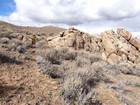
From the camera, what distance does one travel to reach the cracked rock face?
21.0 metres

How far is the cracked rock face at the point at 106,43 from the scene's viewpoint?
827 inches

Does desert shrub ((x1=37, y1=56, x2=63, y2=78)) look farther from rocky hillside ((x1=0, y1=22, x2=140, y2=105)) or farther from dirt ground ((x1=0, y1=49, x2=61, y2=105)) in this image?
dirt ground ((x1=0, y1=49, x2=61, y2=105))

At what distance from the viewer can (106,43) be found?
22453 millimetres

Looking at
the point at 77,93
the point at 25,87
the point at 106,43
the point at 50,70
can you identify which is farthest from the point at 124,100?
the point at 106,43

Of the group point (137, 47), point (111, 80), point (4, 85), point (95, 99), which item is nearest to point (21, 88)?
point (4, 85)

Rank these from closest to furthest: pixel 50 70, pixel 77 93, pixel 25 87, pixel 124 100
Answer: pixel 77 93, pixel 25 87, pixel 124 100, pixel 50 70

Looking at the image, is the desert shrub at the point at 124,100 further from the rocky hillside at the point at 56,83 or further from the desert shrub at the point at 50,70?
the desert shrub at the point at 50,70

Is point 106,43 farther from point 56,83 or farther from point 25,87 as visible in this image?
point 25,87

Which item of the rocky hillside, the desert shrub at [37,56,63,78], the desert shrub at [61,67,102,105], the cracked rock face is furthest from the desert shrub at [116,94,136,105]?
the cracked rock face

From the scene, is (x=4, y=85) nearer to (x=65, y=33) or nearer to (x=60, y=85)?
(x=60, y=85)

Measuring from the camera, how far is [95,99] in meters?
8.16

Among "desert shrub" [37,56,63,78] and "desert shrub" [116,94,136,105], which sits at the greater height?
"desert shrub" [37,56,63,78]

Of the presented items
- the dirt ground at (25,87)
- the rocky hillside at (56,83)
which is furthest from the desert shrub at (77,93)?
the dirt ground at (25,87)

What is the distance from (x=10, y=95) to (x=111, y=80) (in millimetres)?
5443
